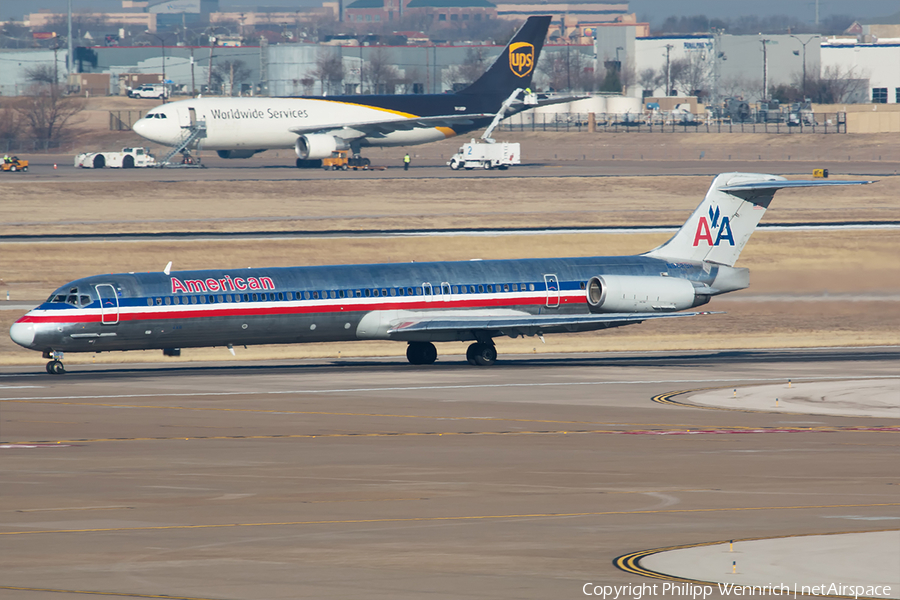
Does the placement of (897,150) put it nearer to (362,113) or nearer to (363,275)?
(362,113)

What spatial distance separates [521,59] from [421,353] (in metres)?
77.6

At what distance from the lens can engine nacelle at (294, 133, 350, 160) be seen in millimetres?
115500

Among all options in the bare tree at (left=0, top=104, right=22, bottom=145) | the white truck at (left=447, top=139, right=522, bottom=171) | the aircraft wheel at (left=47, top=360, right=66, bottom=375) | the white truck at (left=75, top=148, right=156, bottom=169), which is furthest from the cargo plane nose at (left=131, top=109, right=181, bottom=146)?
the aircraft wheel at (left=47, top=360, right=66, bottom=375)

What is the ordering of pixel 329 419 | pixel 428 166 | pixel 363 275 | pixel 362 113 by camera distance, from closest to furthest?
pixel 329 419, pixel 363 275, pixel 362 113, pixel 428 166

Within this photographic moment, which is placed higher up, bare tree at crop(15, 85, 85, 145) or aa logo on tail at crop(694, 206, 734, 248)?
bare tree at crop(15, 85, 85, 145)

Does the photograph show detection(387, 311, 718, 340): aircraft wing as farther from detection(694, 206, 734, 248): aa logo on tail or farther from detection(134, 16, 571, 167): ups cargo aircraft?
detection(134, 16, 571, 167): ups cargo aircraft

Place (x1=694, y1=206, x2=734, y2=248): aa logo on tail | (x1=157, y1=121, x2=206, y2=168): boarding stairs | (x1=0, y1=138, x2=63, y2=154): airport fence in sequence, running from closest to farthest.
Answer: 1. (x1=694, y1=206, x2=734, y2=248): aa logo on tail
2. (x1=157, y1=121, x2=206, y2=168): boarding stairs
3. (x1=0, y1=138, x2=63, y2=154): airport fence

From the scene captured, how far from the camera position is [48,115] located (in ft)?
571

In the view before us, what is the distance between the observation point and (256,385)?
46094 millimetres

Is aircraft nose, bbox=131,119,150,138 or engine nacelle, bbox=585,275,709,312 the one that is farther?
aircraft nose, bbox=131,119,150,138

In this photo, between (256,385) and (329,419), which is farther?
(256,385)

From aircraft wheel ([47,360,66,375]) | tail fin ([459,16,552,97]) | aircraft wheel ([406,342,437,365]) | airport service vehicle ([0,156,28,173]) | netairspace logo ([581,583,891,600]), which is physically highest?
tail fin ([459,16,552,97])

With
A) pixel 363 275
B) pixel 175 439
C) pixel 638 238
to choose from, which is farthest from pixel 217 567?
pixel 638 238

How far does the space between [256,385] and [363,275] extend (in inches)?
291
